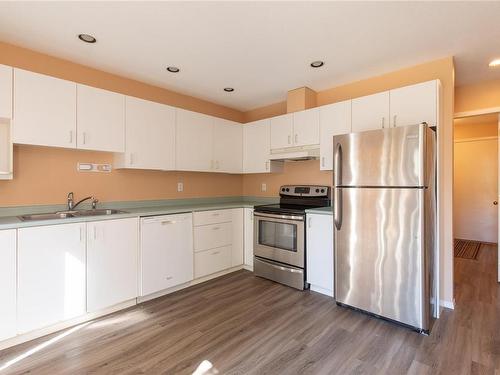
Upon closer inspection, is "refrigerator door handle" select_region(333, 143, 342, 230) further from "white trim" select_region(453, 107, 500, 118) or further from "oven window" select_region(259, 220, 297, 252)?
"white trim" select_region(453, 107, 500, 118)

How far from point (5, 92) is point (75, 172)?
2.92 ft

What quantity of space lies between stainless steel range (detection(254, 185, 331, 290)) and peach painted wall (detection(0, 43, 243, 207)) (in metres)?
1.21

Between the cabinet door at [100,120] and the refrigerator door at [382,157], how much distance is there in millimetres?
2239

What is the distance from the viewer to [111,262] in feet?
8.18

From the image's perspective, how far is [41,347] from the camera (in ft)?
6.62

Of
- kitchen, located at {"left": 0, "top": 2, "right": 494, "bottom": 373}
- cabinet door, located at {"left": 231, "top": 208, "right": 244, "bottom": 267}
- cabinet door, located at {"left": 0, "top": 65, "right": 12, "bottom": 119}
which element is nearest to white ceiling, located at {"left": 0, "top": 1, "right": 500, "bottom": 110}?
kitchen, located at {"left": 0, "top": 2, "right": 494, "bottom": 373}

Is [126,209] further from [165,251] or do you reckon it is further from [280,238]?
[280,238]

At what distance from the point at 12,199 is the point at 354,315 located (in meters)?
3.30

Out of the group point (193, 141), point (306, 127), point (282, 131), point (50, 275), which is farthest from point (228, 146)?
point (50, 275)

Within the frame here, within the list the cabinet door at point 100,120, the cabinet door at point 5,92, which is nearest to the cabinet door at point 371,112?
the cabinet door at point 100,120

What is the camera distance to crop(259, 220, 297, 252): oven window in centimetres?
315

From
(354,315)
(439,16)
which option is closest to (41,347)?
(354,315)

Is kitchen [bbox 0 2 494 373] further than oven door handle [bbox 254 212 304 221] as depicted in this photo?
No

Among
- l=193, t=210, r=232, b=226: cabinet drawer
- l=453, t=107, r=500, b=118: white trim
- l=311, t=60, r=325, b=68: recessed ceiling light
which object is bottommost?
l=193, t=210, r=232, b=226: cabinet drawer
